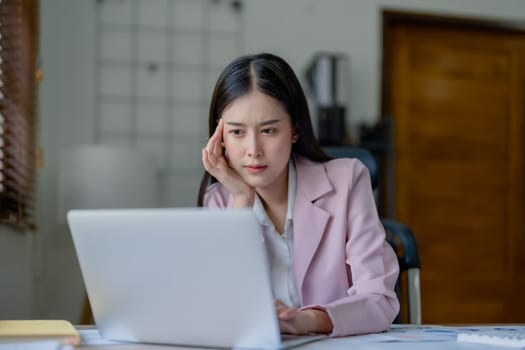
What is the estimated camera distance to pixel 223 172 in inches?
53.4

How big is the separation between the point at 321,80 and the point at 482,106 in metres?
1.11

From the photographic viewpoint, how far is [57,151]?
295cm

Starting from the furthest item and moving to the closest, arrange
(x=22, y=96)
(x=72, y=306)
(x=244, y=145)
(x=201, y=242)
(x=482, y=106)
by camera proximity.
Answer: (x=482, y=106) < (x=72, y=306) < (x=22, y=96) < (x=244, y=145) < (x=201, y=242)

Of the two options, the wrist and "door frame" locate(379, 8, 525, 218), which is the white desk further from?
"door frame" locate(379, 8, 525, 218)

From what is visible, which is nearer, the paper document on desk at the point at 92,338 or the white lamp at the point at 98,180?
the paper document on desk at the point at 92,338

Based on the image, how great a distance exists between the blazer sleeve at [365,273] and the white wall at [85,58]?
133cm

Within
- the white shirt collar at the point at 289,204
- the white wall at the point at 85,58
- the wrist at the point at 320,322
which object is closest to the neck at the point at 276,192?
the white shirt collar at the point at 289,204

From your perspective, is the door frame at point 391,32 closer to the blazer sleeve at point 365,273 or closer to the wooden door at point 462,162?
the wooden door at point 462,162

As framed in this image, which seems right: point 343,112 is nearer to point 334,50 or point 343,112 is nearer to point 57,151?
point 334,50

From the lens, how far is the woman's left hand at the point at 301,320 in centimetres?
94

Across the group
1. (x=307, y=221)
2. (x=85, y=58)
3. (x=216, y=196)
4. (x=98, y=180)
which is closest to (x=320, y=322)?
(x=307, y=221)

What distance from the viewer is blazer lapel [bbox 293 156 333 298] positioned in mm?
1270

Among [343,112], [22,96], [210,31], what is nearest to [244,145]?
[22,96]

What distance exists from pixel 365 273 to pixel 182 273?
451 millimetres
